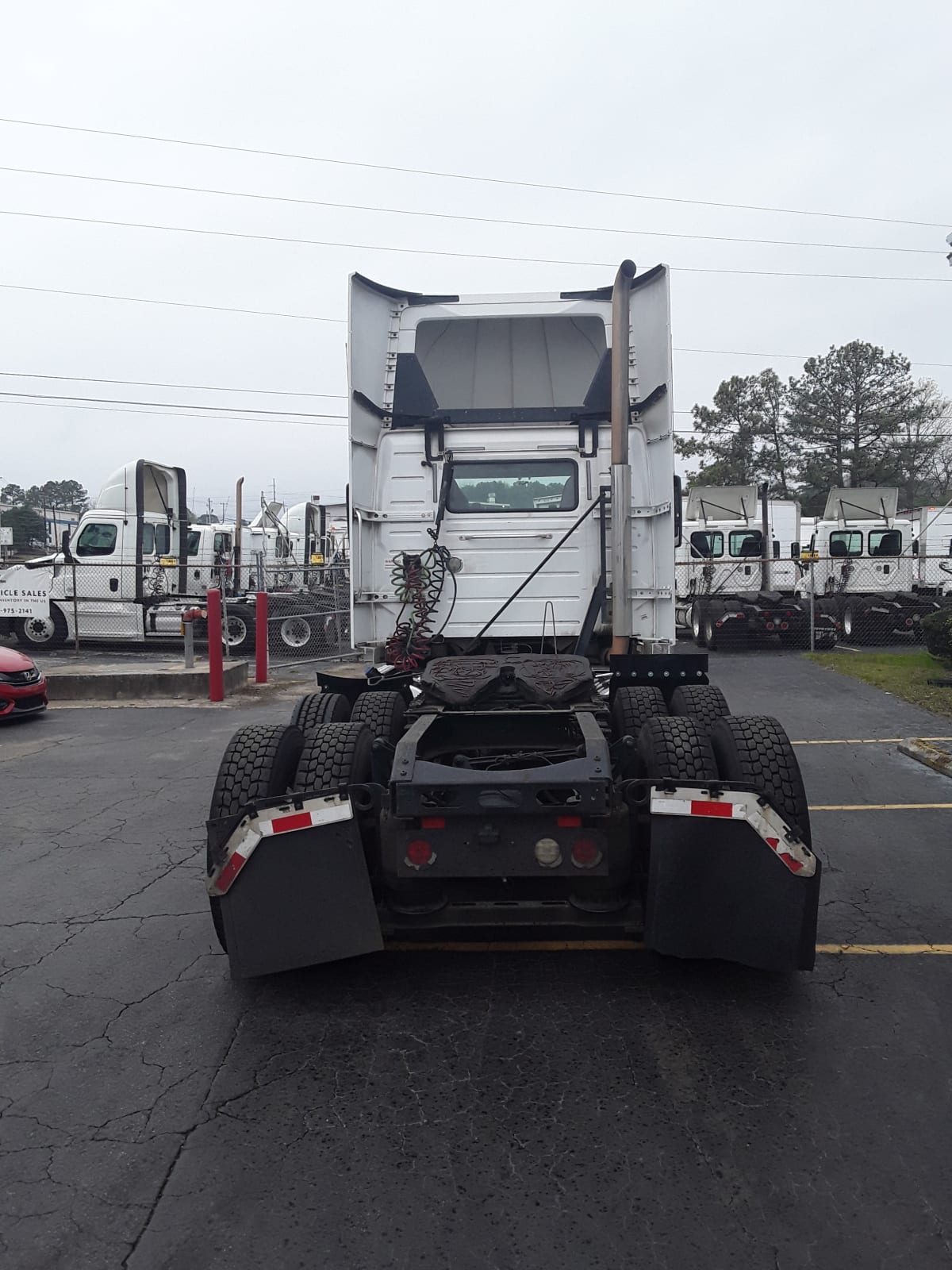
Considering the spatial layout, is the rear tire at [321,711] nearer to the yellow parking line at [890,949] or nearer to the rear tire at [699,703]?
the rear tire at [699,703]

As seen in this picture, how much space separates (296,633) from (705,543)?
32.2ft

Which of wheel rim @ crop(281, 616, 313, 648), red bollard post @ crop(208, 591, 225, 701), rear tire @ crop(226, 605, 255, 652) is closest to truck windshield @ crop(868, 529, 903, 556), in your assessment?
wheel rim @ crop(281, 616, 313, 648)

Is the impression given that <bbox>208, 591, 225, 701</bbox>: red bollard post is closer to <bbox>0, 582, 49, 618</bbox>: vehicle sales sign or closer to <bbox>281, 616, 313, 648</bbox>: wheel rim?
<bbox>281, 616, 313, 648</bbox>: wheel rim

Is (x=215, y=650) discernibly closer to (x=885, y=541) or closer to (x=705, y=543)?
(x=705, y=543)

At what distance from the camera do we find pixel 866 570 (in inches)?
846

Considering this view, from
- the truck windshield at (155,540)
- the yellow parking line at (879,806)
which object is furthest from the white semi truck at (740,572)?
the truck windshield at (155,540)

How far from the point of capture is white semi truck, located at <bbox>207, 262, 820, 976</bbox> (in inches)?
147

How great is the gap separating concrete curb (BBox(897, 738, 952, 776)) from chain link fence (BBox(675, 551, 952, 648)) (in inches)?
373

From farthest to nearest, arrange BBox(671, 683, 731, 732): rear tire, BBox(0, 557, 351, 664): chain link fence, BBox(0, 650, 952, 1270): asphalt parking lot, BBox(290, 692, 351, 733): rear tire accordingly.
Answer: BBox(0, 557, 351, 664): chain link fence, BBox(671, 683, 731, 732): rear tire, BBox(290, 692, 351, 733): rear tire, BBox(0, 650, 952, 1270): asphalt parking lot

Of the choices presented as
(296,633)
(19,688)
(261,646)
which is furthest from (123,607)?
(19,688)

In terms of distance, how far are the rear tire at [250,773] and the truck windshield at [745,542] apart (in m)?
19.0

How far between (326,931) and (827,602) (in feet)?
61.4

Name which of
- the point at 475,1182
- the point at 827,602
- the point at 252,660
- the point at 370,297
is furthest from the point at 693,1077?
the point at 827,602

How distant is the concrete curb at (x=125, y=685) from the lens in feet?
43.8
